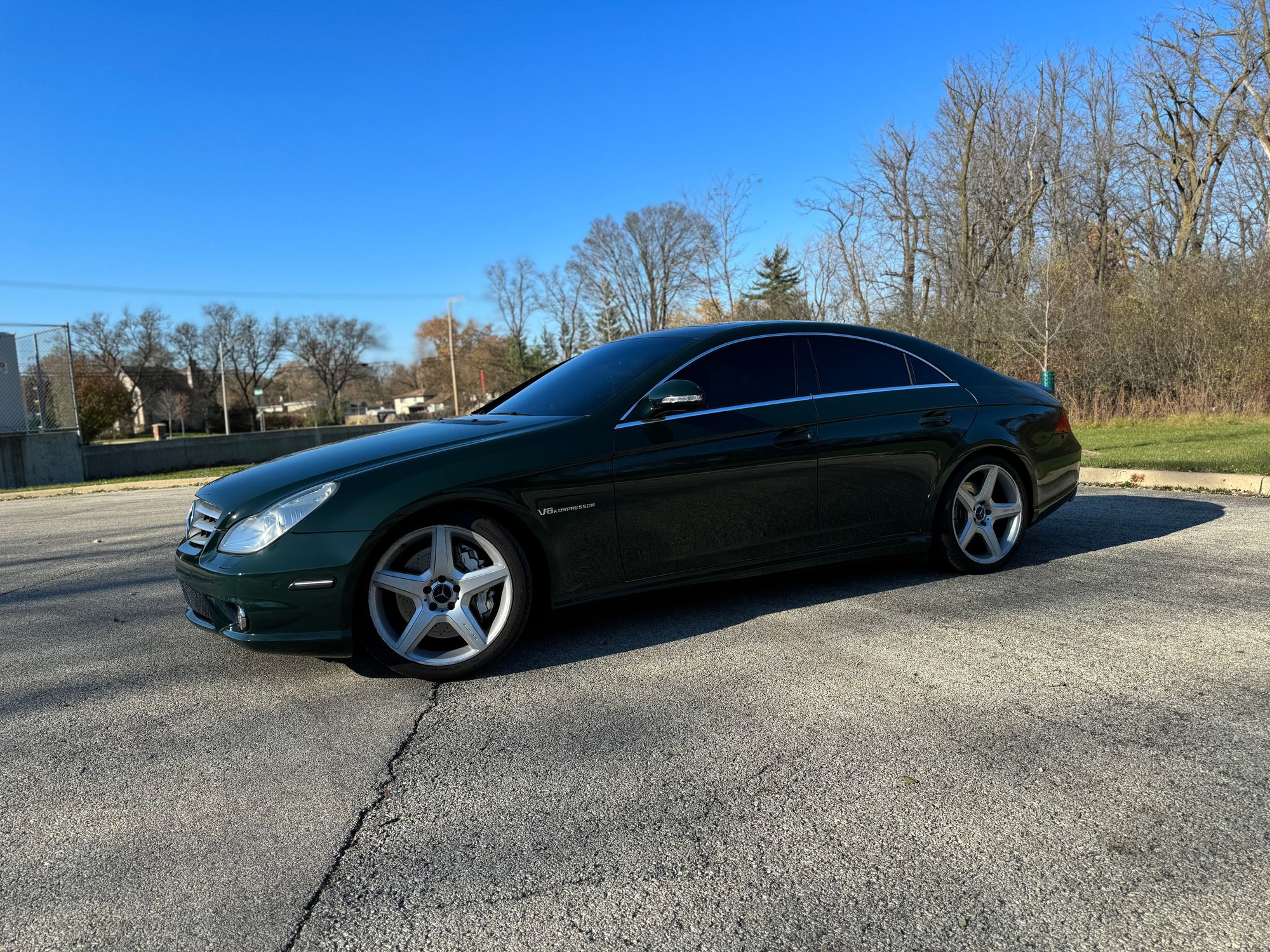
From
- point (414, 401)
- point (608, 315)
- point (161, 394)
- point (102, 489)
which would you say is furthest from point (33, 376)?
point (414, 401)

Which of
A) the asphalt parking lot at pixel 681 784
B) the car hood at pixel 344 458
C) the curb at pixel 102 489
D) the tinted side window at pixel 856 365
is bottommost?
the asphalt parking lot at pixel 681 784

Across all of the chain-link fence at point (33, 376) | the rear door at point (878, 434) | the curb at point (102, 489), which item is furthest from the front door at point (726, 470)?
the chain-link fence at point (33, 376)

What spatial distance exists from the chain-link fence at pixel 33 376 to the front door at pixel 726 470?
19348 mm

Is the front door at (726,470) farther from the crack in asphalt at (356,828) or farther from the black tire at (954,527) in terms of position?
the crack in asphalt at (356,828)

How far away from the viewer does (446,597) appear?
145 inches

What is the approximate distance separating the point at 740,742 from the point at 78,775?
2.27 meters

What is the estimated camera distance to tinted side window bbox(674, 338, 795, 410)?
4.43 meters

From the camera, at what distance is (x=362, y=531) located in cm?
351

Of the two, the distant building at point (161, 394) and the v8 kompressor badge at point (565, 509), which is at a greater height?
the distant building at point (161, 394)

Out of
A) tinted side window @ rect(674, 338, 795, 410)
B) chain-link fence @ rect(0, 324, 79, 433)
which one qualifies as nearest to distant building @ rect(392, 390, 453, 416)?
chain-link fence @ rect(0, 324, 79, 433)

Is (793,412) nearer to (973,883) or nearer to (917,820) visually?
(917,820)

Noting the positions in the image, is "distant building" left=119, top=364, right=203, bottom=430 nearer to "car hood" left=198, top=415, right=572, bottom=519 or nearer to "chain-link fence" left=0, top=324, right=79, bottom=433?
"chain-link fence" left=0, top=324, right=79, bottom=433

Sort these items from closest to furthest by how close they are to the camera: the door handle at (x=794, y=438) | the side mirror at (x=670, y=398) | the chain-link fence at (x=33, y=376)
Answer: the side mirror at (x=670, y=398), the door handle at (x=794, y=438), the chain-link fence at (x=33, y=376)

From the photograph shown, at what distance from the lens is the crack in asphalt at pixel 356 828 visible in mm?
2010
